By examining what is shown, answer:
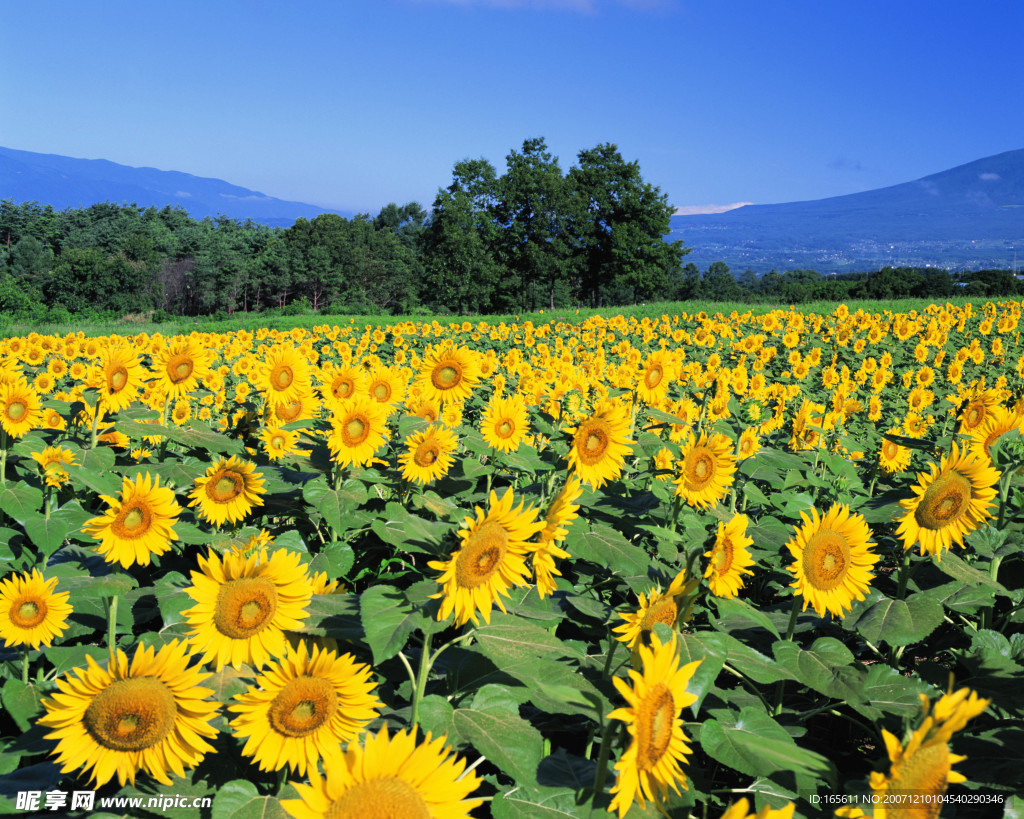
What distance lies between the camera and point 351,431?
3078 mm

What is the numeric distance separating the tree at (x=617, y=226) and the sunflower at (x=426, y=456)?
62243 millimetres

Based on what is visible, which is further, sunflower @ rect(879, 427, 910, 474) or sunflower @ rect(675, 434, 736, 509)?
sunflower @ rect(879, 427, 910, 474)

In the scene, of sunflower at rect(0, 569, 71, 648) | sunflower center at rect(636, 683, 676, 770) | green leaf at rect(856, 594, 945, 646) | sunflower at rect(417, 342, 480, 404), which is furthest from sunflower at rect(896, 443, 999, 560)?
sunflower at rect(0, 569, 71, 648)

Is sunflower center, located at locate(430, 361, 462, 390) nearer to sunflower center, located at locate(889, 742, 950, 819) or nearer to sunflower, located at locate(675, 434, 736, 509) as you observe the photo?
sunflower, located at locate(675, 434, 736, 509)

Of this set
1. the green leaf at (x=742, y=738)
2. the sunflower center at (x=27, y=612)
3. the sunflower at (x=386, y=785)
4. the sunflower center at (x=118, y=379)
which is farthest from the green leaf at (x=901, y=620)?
the sunflower center at (x=118, y=379)

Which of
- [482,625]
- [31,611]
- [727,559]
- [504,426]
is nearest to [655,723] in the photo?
[482,625]

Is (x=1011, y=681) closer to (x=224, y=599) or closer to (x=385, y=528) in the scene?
(x=385, y=528)

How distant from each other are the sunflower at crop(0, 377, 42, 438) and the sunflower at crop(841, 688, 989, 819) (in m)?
3.60

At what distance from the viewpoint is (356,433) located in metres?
3.08

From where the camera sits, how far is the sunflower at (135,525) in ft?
7.67

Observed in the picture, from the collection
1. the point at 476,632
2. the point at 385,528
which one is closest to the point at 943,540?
the point at 476,632

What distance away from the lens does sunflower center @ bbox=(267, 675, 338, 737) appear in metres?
1.56

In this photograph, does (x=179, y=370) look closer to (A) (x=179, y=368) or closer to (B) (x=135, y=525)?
(A) (x=179, y=368)

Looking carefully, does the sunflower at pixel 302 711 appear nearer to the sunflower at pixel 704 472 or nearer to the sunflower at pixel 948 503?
the sunflower at pixel 704 472
